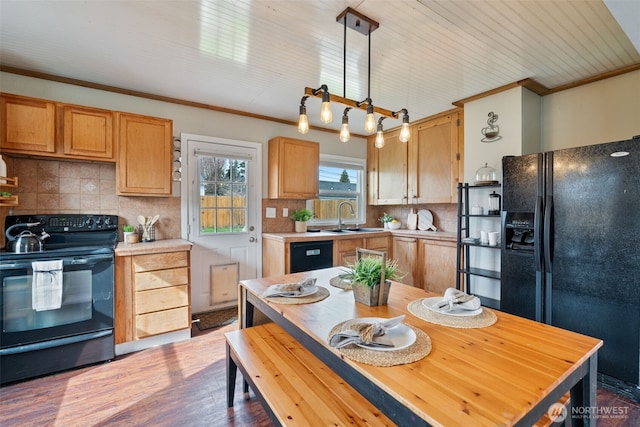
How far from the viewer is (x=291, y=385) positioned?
4.44 feet

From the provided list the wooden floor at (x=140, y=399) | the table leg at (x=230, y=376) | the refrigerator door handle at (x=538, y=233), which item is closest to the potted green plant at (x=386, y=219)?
the refrigerator door handle at (x=538, y=233)

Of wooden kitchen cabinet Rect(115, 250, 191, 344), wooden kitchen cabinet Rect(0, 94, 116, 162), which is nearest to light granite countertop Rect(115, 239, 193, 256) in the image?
wooden kitchen cabinet Rect(115, 250, 191, 344)

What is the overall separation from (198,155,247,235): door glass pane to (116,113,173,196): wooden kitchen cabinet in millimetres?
528

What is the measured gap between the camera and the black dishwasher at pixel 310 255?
333cm

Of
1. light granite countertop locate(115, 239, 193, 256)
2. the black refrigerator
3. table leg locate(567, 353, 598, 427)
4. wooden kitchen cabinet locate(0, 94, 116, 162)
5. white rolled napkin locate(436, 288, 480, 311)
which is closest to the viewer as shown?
table leg locate(567, 353, 598, 427)

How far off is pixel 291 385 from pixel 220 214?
255 centimetres

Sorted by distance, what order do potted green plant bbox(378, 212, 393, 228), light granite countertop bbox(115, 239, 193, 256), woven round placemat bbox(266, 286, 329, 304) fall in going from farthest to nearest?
potted green plant bbox(378, 212, 393, 228), light granite countertop bbox(115, 239, 193, 256), woven round placemat bbox(266, 286, 329, 304)

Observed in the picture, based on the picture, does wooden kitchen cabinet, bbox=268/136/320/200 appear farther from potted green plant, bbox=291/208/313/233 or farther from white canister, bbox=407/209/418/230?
white canister, bbox=407/209/418/230

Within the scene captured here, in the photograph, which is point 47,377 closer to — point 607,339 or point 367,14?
point 367,14

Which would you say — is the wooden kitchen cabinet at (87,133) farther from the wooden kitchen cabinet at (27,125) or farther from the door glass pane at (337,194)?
the door glass pane at (337,194)

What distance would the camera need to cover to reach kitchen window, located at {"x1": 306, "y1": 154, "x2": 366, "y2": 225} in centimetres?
438

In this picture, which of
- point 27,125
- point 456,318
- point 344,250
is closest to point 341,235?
point 344,250

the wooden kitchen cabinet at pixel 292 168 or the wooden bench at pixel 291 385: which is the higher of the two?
the wooden kitchen cabinet at pixel 292 168

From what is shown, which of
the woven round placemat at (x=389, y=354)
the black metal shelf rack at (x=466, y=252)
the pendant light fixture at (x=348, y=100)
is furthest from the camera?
the black metal shelf rack at (x=466, y=252)
